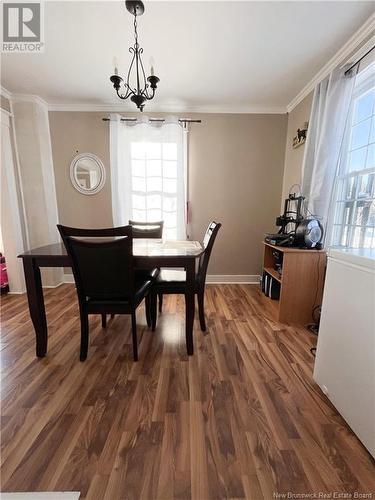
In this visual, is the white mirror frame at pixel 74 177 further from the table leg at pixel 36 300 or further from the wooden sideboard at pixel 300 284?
the wooden sideboard at pixel 300 284

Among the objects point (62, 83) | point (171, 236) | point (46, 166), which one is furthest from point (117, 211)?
point (62, 83)

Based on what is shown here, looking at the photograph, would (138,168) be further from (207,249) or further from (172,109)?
(207,249)

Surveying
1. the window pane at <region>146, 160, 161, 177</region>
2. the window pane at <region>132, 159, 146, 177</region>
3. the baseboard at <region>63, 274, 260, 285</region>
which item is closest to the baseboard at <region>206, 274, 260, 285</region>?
the baseboard at <region>63, 274, 260, 285</region>

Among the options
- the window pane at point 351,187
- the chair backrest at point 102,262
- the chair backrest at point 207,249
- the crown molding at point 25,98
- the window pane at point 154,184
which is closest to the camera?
the chair backrest at point 102,262

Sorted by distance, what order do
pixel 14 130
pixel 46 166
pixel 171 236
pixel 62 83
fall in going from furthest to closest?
pixel 171 236, pixel 46 166, pixel 14 130, pixel 62 83

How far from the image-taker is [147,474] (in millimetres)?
895

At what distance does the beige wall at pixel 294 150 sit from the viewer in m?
2.51

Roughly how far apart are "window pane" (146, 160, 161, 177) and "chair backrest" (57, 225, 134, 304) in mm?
1834

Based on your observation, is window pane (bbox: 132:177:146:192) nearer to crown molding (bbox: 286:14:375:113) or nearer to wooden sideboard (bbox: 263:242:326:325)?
wooden sideboard (bbox: 263:242:326:325)

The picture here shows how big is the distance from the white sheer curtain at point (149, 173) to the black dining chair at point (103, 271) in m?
1.66

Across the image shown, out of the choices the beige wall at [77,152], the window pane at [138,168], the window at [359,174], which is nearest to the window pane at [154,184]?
the window pane at [138,168]

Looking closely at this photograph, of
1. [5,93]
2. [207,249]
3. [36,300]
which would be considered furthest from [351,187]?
[5,93]

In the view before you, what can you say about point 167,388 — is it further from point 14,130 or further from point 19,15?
point 14,130

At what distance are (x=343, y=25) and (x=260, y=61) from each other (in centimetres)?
64
